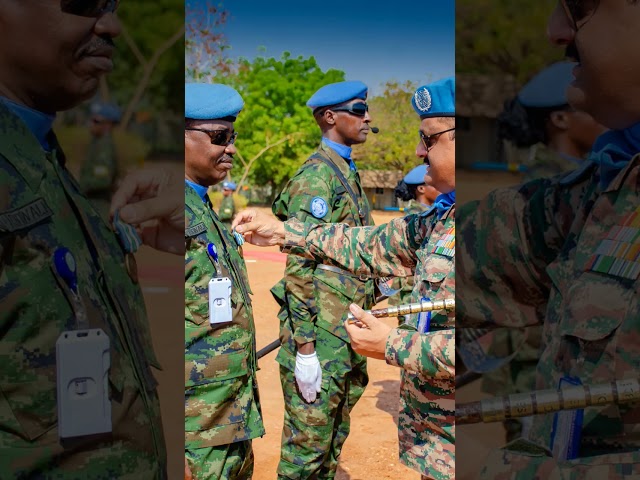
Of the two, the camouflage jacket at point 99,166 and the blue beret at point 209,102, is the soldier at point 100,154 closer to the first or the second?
the camouflage jacket at point 99,166

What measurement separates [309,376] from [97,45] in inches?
98.5

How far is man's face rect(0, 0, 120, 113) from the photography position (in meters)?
1.28

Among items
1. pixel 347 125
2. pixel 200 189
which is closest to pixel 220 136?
pixel 200 189

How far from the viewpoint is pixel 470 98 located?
124 cm

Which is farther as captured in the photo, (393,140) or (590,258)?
(393,140)

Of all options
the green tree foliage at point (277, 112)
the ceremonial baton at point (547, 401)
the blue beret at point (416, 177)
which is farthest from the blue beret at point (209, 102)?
the green tree foliage at point (277, 112)

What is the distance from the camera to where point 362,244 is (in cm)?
241

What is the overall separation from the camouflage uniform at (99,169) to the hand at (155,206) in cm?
3

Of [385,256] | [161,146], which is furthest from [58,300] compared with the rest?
[385,256]

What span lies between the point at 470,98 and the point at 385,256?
4.38ft

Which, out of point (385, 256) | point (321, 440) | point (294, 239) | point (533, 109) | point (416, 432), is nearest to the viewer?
point (533, 109)

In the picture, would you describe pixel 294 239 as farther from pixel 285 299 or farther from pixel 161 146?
pixel 285 299

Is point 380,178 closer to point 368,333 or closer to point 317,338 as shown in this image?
point 317,338

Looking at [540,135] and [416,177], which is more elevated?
[540,135]
